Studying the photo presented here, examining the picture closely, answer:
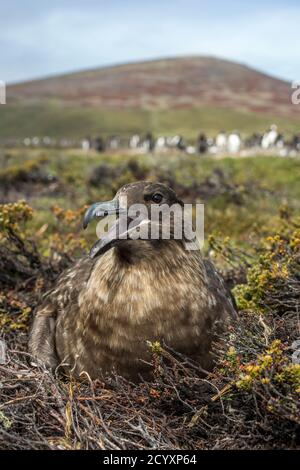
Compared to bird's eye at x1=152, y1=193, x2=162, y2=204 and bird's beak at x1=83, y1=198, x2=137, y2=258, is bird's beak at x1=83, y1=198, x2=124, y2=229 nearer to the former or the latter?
bird's beak at x1=83, y1=198, x2=137, y2=258

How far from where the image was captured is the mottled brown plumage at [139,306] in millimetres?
3770

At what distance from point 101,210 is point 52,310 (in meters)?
1.23

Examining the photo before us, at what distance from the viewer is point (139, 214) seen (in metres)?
3.90

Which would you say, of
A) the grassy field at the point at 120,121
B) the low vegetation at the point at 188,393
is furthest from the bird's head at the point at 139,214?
the grassy field at the point at 120,121

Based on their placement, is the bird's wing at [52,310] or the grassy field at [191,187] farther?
the grassy field at [191,187]

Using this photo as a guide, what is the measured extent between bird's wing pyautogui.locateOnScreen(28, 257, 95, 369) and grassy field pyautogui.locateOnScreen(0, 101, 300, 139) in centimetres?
5612

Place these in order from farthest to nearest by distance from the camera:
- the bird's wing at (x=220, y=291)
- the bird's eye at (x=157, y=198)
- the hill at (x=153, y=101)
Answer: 1. the hill at (x=153, y=101)
2. the bird's wing at (x=220, y=291)
3. the bird's eye at (x=157, y=198)

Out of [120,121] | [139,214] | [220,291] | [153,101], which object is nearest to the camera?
[139,214]

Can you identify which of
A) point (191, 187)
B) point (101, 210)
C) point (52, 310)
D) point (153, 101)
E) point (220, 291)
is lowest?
point (52, 310)

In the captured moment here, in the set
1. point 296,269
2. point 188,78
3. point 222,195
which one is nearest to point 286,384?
point 296,269

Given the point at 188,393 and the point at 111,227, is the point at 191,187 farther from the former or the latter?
the point at 188,393

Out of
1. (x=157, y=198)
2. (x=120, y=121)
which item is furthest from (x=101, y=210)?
(x=120, y=121)

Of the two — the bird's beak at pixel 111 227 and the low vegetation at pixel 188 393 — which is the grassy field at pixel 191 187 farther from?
the bird's beak at pixel 111 227
